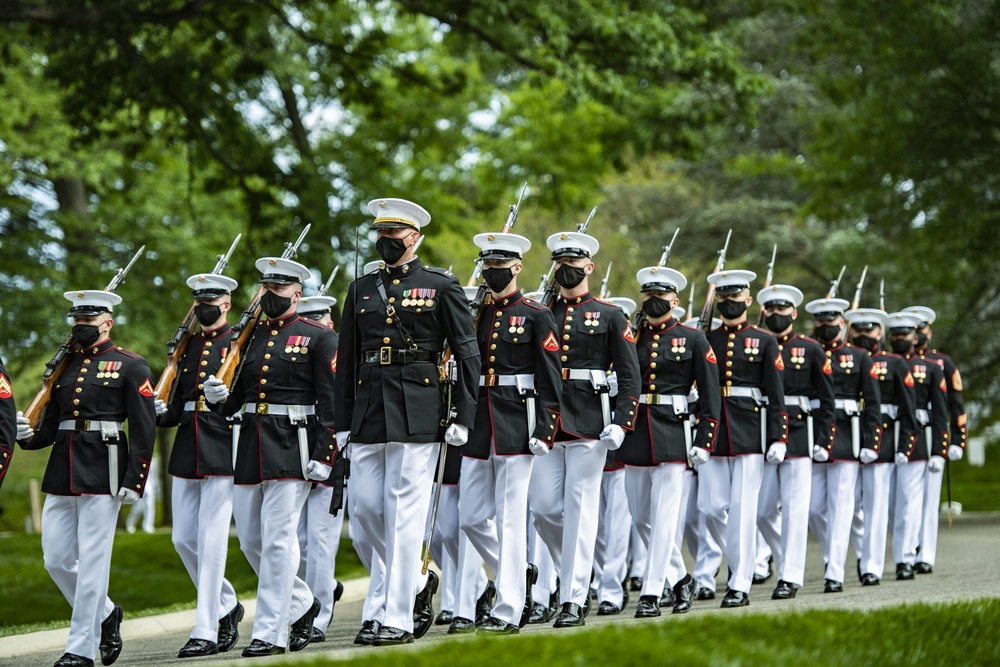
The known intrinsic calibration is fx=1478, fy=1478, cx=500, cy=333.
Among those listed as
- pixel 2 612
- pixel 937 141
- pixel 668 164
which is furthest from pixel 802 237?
pixel 2 612

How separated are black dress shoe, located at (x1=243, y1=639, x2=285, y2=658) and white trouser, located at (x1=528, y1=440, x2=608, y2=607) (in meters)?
1.95

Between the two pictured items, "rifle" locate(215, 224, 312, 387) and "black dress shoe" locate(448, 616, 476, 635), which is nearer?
"black dress shoe" locate(448, 616, 476, 635)

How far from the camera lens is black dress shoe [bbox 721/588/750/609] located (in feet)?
36.9

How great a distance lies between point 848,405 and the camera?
45.9 feet

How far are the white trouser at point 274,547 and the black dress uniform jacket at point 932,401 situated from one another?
24.9 feet

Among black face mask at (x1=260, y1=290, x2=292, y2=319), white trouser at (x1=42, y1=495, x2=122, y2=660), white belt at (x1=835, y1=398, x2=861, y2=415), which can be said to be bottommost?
white trouser at (x1=42, y1=495, x2=122, y2=660)

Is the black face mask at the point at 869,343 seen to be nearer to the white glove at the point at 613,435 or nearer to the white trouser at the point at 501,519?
the white glove at the point at 613,435

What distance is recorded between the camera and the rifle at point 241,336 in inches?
396

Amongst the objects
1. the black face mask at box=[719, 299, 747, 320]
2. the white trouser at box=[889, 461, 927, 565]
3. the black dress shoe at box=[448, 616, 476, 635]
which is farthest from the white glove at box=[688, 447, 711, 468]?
the white trouser at box=[889, 461, 927, 565]

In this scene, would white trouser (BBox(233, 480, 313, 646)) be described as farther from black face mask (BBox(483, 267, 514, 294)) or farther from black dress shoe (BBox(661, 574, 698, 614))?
black dress shoe (BBox(661, 574, 698, 614))

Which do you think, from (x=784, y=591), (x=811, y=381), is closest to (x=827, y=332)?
(x=811, y=381)

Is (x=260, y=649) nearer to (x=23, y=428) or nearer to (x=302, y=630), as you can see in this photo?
(x=302, y=630)

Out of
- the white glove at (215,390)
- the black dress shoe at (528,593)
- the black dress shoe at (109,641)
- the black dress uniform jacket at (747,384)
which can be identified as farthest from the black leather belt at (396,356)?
the black dress uniform jacket at (747,384)

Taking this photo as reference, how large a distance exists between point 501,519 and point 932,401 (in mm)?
7246
